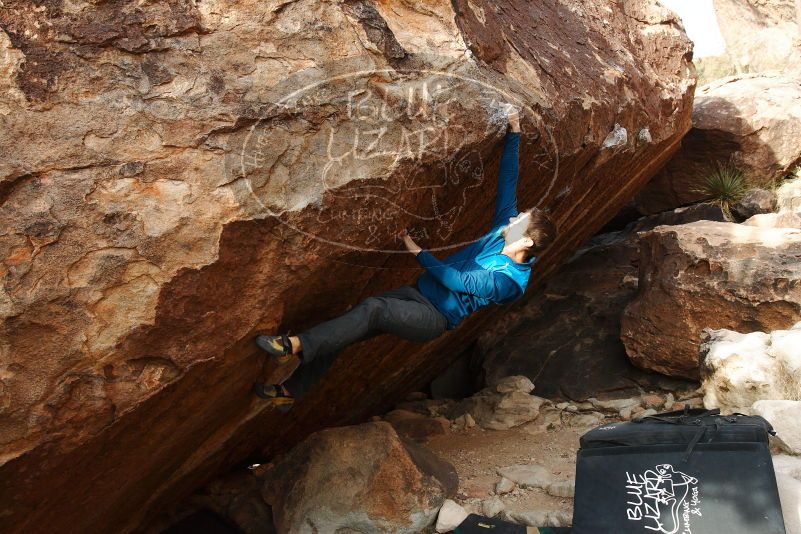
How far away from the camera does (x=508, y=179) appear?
11.2 ft

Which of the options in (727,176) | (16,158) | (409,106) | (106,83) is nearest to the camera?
(16,158)

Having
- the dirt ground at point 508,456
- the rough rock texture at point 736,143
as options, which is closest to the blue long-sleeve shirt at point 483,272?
Answer: the dirt ground at point 508,456

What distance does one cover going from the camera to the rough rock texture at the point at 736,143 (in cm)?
718

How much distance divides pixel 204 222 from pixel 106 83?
0.60m

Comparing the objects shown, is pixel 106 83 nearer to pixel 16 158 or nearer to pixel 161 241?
pixel 16 158

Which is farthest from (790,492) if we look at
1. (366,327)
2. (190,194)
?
(190,194)

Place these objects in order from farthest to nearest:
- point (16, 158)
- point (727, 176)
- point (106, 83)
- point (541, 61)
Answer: point (727, 176) → point (541, 61) → point (106, 83) → point (16, 158)

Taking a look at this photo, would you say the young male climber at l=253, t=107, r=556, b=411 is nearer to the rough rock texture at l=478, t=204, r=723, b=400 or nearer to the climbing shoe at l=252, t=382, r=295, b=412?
the climbing shoe at l=252, t=382, r=295, b=412

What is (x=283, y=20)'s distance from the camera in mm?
2910

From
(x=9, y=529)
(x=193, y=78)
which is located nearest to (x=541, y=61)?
(x=193, y=78)

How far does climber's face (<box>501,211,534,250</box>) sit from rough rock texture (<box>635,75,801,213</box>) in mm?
4640

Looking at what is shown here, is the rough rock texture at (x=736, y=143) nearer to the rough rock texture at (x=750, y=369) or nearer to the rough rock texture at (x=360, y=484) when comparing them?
the rough rock texture at (x=750, y=369)

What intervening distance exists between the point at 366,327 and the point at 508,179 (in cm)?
101

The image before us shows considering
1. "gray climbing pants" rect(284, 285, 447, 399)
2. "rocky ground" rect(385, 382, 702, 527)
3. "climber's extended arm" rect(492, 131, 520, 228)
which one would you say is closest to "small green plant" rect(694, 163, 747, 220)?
"rocky ground" rect(385, 382, 702, 527)
